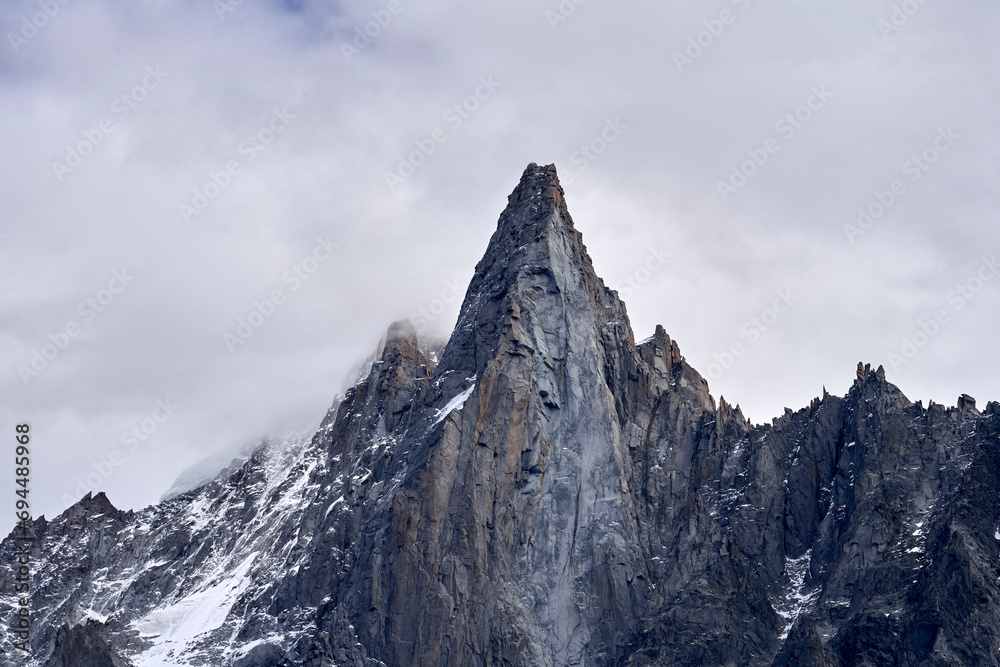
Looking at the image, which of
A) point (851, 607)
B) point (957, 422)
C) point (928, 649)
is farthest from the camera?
point (957, 422)

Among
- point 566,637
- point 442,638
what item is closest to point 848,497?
point 566,637

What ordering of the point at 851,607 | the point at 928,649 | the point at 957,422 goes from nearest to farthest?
the point at 928,649 < the point at 851,607 < the point at 957,422

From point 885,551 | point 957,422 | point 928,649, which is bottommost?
point 928,649

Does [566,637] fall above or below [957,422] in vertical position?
below

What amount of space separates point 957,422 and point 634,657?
162 feet

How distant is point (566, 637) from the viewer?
650ft

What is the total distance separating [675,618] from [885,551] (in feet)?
87.8

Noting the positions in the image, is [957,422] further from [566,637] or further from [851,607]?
[566,637]

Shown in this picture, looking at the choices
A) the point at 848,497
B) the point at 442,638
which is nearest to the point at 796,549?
the point at 848,497

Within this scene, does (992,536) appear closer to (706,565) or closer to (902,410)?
(902,410)

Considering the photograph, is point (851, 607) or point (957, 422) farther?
point (957, 422)

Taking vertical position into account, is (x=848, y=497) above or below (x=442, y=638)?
above

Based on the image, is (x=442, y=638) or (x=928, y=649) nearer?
(x=928, y=649)

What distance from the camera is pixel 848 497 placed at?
19650 centimetres
